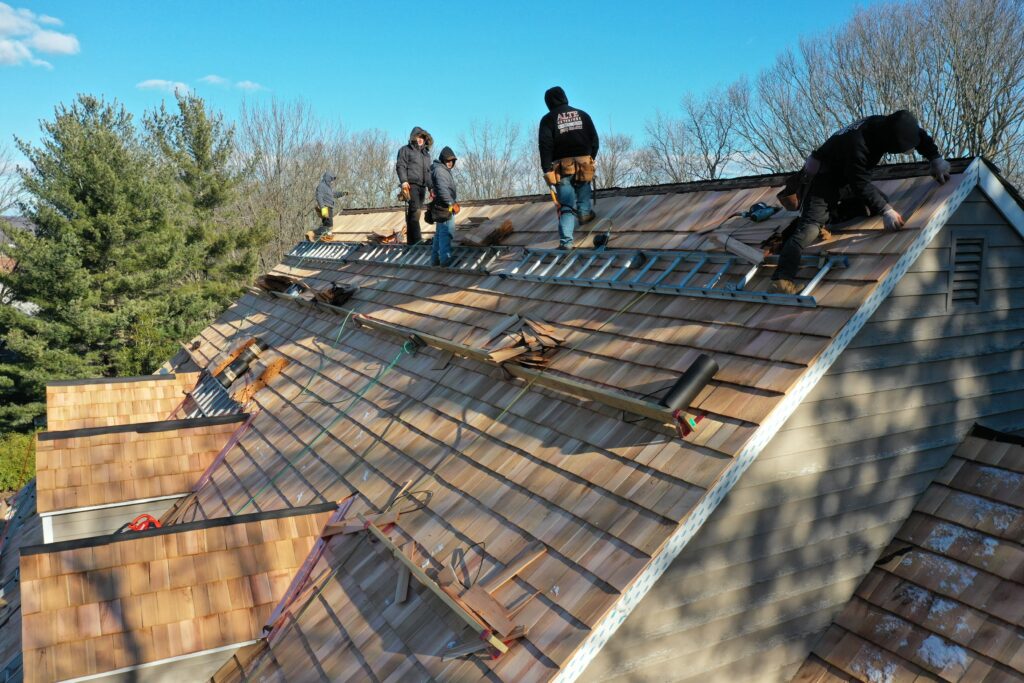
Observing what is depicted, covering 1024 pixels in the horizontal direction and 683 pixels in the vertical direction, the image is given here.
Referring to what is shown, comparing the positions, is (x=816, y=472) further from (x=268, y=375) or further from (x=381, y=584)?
(x=268, y=375)

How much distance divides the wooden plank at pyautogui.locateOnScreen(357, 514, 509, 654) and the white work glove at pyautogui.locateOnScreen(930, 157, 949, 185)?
449cm

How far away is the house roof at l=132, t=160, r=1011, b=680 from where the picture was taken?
410cm

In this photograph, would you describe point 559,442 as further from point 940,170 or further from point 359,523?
point 940,170

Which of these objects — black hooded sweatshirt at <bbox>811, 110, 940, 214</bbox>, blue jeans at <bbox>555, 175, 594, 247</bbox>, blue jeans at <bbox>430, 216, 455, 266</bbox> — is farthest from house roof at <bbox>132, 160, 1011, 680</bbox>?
blue jeans at <bbox>430, 216, 455, 266</bbox>

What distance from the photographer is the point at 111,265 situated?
82.9 ft

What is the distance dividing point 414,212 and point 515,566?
8.19 m

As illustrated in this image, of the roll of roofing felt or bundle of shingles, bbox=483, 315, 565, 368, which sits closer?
the roll of roofing felt

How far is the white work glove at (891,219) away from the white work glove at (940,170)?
0.45 metres

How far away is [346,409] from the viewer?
7.91 m

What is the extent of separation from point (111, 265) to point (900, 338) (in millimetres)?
27199

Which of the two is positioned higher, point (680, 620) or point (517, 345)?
point (517, 345)

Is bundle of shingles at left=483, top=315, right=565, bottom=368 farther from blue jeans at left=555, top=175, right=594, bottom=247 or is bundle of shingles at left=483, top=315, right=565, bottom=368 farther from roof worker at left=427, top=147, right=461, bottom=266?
roof worker at left=427, top=147, right=461, bottom=266

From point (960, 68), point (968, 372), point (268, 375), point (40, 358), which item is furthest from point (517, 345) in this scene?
point (960, 68)

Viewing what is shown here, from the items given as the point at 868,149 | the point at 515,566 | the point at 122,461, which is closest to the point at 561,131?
the point at 868,149
